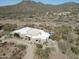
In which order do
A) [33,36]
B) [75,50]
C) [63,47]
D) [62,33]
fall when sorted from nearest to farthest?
[75,50], [63,47], [33,36], [62,33]

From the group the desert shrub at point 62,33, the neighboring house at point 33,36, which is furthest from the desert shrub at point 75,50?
the neighboring house at point 33,36

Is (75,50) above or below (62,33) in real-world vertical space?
above

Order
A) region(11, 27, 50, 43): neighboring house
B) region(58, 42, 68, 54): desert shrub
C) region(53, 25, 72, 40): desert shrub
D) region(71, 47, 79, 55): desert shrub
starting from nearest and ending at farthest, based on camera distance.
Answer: region(71, 47, 79, 55): desert shrub
region(58, 42, 68, 54): desert shrub
region(11, 27, 50, 43): neighboring house
region(53, 25, 72, 40): desert shrub

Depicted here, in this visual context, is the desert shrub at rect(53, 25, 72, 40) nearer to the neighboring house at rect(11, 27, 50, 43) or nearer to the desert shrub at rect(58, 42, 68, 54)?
the neighboring house at rect(11, 27, 50, 43)

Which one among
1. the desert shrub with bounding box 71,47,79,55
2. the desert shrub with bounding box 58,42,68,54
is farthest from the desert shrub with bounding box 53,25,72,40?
the desert shrub with bounding box 71,47,79,55

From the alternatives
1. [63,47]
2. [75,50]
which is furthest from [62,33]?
[75,50]

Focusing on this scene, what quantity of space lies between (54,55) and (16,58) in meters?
4.19

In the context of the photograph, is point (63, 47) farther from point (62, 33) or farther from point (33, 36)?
point (62, 33)

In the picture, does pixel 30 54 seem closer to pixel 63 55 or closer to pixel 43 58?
pixel 43 58

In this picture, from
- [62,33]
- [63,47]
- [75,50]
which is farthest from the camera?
[62,33]

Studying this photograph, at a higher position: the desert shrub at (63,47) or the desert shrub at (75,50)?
the desert shrub at (75,50)

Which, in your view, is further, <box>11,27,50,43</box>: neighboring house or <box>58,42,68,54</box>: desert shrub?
<box>11,27,50,43</box>: neighboring house

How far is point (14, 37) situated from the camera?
30359mm

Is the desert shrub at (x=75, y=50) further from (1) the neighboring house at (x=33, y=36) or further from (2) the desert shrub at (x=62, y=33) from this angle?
(1) the neighboring house at (x=33, y=36)
